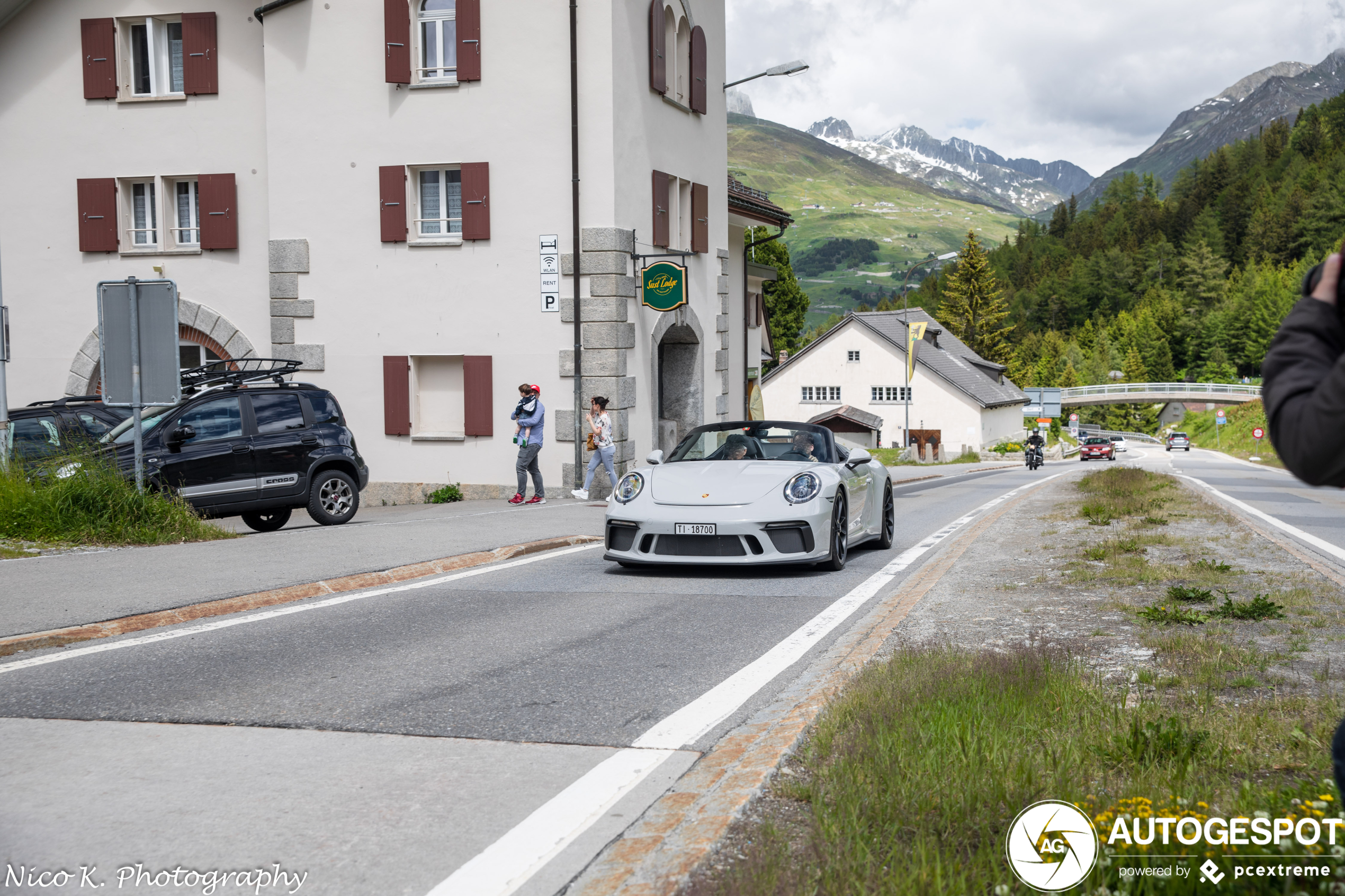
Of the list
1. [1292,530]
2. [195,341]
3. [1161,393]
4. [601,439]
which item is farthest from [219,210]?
[1161,393]

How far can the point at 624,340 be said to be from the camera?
811 inches

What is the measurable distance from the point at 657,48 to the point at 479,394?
23.6 ft

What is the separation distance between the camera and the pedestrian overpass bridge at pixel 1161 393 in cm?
11994

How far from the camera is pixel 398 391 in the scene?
70.0 feet

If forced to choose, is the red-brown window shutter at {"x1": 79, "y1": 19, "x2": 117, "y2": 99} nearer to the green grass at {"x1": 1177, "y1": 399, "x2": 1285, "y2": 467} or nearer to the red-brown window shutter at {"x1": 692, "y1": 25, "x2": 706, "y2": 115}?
the red-brown window shutter at {"x1": 692, "y1": 25, "x2": 706, "y2": 115}

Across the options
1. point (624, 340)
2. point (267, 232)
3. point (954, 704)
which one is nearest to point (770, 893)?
point (954, 704)

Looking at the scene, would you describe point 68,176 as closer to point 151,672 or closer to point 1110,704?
point 151,672

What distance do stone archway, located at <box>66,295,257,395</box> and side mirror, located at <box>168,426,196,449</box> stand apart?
9.41 meters

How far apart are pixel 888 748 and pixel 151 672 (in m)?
3.90

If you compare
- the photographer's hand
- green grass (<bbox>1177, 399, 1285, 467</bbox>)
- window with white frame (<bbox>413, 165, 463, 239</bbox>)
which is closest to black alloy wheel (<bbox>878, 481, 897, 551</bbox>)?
the photographer's hand

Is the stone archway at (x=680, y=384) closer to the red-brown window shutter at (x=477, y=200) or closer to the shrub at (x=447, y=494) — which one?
the shrub at (x=447, y=494)

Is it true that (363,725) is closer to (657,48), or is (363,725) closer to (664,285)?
(664,285)

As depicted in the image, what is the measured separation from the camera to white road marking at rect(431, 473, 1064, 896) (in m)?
3.13

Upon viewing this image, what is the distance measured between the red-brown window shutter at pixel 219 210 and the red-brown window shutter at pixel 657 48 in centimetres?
820
